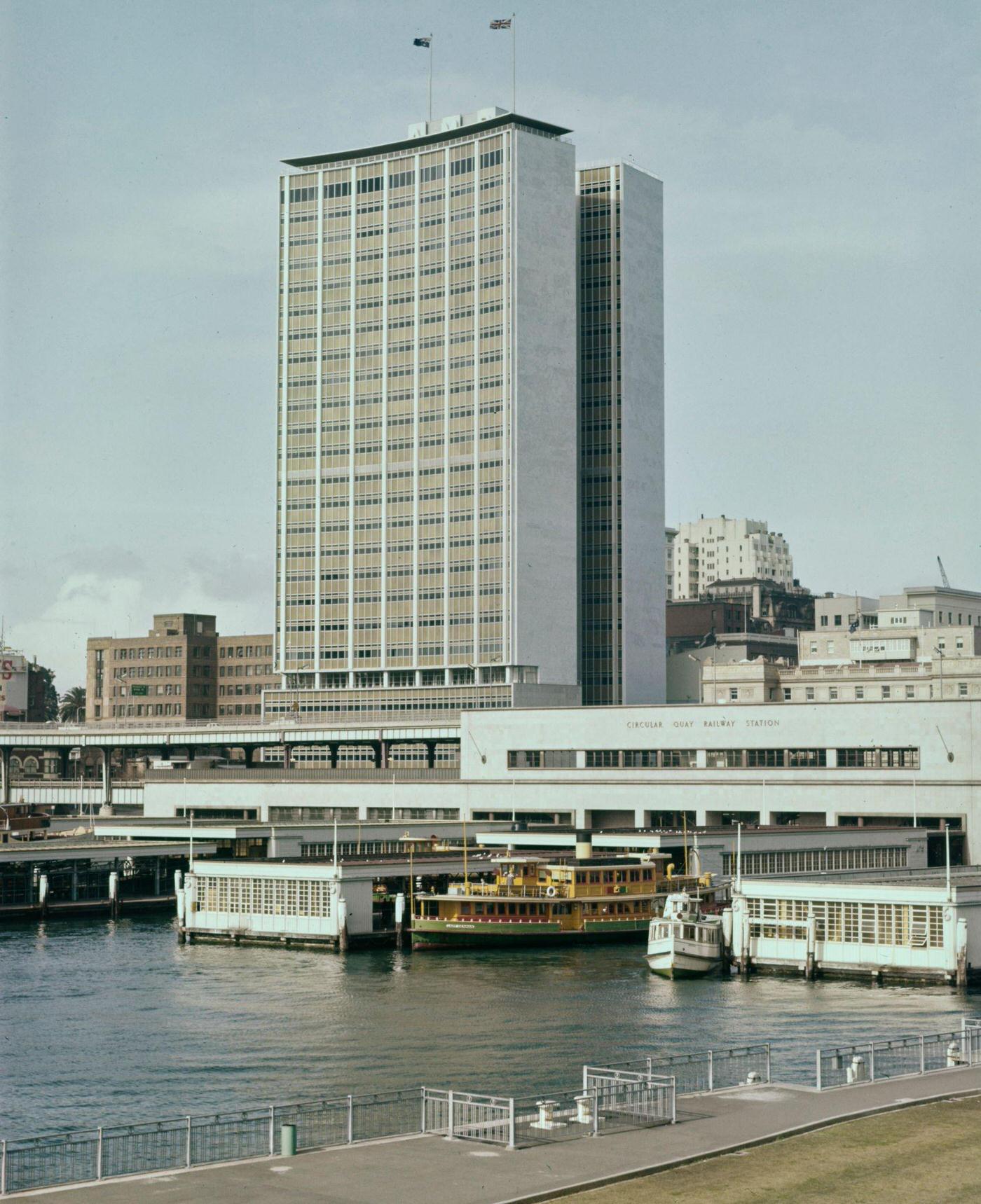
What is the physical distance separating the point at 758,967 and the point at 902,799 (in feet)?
206

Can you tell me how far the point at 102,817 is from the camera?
7785 inches

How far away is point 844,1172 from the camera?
4569cm

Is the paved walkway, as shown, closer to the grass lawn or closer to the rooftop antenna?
the grass lawn

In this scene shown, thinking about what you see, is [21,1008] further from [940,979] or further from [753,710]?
[753,710]

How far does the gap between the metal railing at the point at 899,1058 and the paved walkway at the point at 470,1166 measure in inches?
159

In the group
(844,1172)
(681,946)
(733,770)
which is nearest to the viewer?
(844,1172)

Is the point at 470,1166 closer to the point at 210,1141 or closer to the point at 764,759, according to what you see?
the point at 210,1141

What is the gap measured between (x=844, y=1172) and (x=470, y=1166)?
9.82m

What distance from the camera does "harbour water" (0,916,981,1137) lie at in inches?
2862

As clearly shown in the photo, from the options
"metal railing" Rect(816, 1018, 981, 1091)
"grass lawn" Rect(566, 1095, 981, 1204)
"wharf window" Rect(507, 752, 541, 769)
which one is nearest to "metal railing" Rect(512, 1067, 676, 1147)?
"grass lawn" Rect(566, 1095, 981, 1204)

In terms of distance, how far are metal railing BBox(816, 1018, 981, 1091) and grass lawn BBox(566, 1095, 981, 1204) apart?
4859 millimetres

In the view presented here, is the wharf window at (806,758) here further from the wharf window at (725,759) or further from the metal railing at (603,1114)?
the metal railing at (603,1114)

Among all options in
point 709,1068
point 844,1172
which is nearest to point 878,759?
point 709,1068

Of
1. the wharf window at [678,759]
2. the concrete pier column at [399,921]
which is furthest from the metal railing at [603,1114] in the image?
the wharf window at [678,759]
